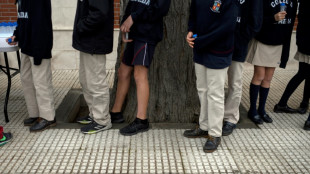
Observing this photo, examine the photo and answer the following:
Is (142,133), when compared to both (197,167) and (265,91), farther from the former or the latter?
(265,91)

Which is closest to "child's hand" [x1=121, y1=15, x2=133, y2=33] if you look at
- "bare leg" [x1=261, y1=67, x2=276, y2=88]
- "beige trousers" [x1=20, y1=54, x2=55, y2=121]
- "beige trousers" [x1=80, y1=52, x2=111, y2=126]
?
"beige trousers" [x1=80, y1=52, x2=111, y2=126]

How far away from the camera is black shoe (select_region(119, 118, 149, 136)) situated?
11.7 ft

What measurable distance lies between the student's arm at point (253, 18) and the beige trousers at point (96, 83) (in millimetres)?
1489

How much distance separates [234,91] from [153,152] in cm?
112

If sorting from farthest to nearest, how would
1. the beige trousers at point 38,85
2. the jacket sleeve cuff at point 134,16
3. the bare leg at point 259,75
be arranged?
the bare leg at point 259,75
the beige trousers at point 38,85
the jacket sleeve cuff at point 134,16

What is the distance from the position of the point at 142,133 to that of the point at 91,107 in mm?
666

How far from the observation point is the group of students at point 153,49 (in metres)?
3.07

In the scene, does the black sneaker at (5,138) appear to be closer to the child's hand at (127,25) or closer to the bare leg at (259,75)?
the child's hand at (127,25)

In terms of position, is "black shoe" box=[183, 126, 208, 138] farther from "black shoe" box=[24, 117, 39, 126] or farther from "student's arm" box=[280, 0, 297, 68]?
"black shoe" box=[24, 117, 39, 126]

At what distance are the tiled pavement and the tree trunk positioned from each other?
327 mm

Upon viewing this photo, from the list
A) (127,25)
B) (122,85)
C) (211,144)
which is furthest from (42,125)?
(211,144)

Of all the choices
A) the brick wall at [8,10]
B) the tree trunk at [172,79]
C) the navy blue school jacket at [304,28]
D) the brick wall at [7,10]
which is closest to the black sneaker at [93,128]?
the tree trunk at [172,79]

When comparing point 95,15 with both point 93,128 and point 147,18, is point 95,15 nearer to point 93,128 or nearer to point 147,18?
point 147,18

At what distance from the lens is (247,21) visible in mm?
3324
